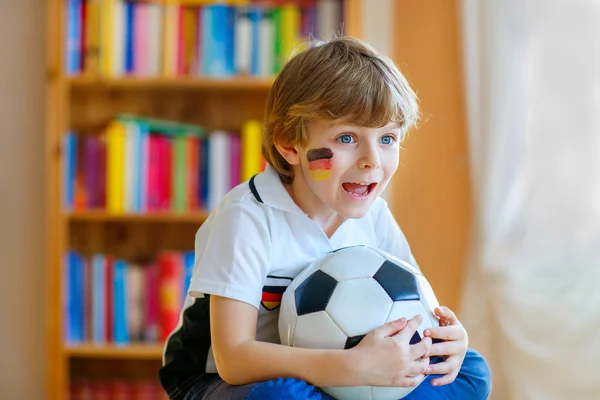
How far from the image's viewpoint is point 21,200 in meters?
2.83

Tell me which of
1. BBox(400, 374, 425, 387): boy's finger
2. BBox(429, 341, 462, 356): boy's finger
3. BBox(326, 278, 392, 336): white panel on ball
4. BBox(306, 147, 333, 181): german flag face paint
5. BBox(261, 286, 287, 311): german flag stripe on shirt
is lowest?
BBox(400, 374, 425, 387): boy's finger

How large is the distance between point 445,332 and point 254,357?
1.03ft

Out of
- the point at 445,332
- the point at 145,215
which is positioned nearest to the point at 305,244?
the point at 445,332

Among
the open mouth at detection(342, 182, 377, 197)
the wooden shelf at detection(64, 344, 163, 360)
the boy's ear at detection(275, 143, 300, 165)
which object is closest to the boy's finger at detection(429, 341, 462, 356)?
the open mouth at detection(342, 182, 377, 197)

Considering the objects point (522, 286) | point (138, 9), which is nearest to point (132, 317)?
point (138, 9)

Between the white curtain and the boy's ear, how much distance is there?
0.88 m

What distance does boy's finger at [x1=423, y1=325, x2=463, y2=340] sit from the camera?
46.9 inches

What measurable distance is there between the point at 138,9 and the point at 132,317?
3.51 ft

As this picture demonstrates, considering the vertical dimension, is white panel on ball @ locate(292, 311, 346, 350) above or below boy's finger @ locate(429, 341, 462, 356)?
above

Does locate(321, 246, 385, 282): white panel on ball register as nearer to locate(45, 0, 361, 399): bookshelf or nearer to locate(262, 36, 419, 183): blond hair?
locate(262, 36, 419, 183): blond hair

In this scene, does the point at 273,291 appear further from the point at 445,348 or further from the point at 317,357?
the point at 445,348

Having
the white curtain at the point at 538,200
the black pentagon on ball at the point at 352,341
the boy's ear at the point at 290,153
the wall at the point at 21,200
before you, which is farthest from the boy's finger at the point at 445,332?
the wall at the point at 21,200

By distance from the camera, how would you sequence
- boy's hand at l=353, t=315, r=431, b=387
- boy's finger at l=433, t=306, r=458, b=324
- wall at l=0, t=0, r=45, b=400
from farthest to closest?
wall at l=0, t=0, r=45, b=400 → boy's finger at l=433, t=306, r=458, b=324 → boy's hand at l=353, t=315, r=431, b=387

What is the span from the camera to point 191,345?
146cm
